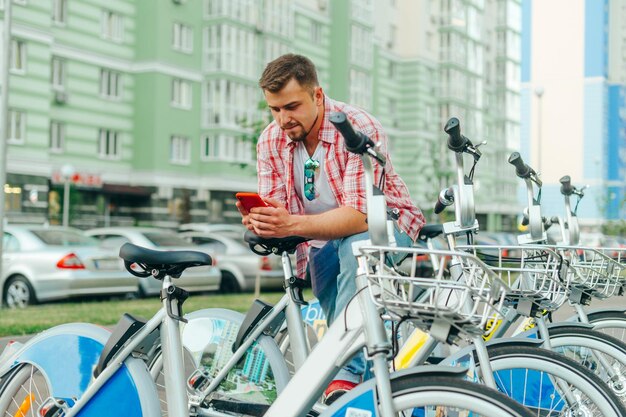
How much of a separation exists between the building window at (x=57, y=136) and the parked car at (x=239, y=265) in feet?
59.4

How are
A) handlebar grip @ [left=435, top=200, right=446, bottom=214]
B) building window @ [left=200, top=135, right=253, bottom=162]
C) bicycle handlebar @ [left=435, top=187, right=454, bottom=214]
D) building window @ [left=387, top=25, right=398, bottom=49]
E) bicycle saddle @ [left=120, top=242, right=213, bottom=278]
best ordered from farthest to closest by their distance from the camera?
building window @ [left=387, top=25, right=398, bottom=49] < building window @ [left=200, top=135, right=253, bottom=162] < handlebar grip @ [left=435, top=200, right=446, bottom=214] < bicycle handlebar @ [left=435, top=187, right=454, bottom=214] < bicycle saddle @ [left=120, top=242, right=213, bottom=278]

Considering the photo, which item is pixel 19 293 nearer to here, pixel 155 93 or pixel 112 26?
pixel 155 93

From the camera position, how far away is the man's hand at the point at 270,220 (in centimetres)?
331

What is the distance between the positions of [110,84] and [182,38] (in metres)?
4.09

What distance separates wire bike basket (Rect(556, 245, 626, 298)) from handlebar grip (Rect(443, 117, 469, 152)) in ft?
2.66

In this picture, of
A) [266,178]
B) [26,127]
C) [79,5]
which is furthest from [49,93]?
[266,178]

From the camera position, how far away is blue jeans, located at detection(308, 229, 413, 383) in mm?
3741

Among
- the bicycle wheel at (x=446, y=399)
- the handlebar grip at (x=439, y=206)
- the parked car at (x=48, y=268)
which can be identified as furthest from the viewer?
the parked car at (x=48, y=268)

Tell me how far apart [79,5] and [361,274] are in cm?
3510

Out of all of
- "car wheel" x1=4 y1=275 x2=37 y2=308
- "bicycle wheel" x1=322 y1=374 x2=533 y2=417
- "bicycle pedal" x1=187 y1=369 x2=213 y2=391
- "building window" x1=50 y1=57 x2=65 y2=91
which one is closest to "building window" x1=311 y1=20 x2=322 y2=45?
"building window" x1=50 y1=57 x2=65 y2=91

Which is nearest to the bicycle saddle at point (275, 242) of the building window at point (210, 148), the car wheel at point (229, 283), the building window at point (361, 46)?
the car wheel at point (229, 283)

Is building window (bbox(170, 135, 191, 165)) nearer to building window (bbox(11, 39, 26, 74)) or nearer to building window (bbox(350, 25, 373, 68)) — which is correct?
building window (bbox(11, 39, 26, 74))

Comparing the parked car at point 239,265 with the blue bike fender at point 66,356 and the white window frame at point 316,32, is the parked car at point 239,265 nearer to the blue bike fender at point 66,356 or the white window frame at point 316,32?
the blue bike fender at point 66,356

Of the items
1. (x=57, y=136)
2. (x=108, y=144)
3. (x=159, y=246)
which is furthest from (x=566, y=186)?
(x=108, y=144)
